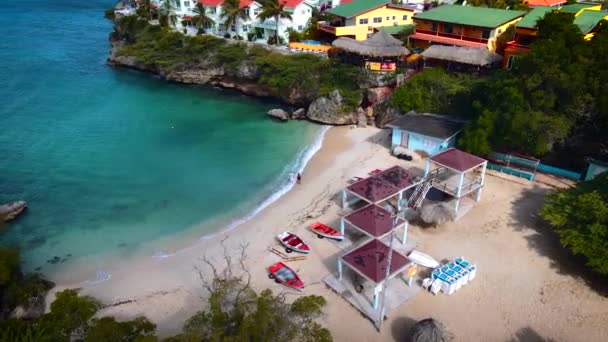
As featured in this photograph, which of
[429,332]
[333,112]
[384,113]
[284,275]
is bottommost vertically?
[284,275]

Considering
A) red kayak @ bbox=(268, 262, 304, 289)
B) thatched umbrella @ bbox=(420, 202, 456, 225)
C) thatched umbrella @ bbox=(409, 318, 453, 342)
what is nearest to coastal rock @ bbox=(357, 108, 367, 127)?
thatched umbrella @ bbox=(420, 202, 456, 225)

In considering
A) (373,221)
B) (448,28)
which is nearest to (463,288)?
(373,221)

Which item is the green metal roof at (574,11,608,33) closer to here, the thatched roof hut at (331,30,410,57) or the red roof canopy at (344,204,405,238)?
the thatched roof hut at (331,30,410,57)

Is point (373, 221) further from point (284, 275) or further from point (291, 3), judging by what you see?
point (291, 3)

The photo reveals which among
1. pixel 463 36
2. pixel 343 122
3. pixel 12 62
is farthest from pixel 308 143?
pixel 12 62

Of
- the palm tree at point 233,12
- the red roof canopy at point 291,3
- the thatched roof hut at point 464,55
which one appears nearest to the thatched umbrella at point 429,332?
the thatched roof hut at point 464,55
